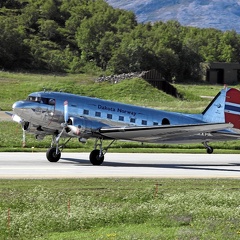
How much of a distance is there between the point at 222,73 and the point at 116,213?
138 metres

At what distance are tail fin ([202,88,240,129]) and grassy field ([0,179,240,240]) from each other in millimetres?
13211

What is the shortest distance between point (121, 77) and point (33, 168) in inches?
2566

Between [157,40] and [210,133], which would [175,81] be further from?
[210,133]

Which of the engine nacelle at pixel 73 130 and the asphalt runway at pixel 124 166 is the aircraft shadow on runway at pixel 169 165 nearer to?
the asphalt runway at pixel 124 166

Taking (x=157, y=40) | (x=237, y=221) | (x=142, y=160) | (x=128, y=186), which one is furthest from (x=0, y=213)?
(x=157, y=40)

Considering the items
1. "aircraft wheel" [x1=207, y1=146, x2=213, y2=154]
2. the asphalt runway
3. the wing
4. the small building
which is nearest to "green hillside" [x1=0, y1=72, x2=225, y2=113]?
"aircraft wheel" [x1=207, y1=146, x2=213, y2=154]

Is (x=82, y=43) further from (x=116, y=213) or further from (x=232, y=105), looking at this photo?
(x=116, y=213)

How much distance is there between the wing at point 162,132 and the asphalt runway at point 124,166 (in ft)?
4.92

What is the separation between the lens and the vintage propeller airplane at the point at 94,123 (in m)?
36.0

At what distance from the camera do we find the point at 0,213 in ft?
68.0

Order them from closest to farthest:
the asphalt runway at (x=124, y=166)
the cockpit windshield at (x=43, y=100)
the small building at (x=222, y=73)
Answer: the asphalt runway at (x=124, y=166), the cockpit windshield at (x=43, y=100), the small building at (x=222, y=73)

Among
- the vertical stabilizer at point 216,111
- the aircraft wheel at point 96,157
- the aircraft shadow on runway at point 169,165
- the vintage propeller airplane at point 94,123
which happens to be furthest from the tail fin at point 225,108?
the aircraft wheel at point 96,157

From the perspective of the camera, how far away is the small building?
155000 millimetres

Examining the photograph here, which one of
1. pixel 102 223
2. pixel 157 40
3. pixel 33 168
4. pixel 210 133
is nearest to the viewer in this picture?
pixel 102 223
